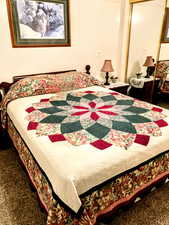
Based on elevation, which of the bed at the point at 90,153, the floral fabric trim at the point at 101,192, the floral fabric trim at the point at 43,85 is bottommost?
the floral fabric trim at the point at 101,192

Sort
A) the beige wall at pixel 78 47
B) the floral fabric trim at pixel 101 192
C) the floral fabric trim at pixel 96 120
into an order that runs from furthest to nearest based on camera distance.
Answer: the beige wall at pixel 78 47 < the floral fabric trim at pixel 96 120 < the floral fabric trim at pixel 101 192

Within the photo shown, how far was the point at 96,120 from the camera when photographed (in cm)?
164

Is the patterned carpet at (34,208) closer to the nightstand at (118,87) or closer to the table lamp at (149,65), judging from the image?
the nightstand at (118,87)

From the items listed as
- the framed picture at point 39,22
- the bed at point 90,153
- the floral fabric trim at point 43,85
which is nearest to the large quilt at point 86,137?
the bed at point 90,153

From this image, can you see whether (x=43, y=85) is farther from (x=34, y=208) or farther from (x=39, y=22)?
(x=34, y=208)

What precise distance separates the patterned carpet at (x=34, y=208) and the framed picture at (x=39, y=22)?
6.36 feet

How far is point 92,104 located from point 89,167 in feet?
3.65

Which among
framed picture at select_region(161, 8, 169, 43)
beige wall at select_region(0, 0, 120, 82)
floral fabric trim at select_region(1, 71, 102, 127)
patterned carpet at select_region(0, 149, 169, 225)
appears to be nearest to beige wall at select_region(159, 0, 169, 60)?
framed picture at select_region(161, 8, 169, 43)

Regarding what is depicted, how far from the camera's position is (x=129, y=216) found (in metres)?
1.46

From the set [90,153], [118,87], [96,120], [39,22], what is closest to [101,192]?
[90,153]

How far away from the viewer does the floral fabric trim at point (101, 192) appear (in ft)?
3.31

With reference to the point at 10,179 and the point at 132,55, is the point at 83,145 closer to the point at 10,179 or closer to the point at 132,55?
the point at 10,179

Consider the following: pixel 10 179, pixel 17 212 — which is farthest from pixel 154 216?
pixel 10 179

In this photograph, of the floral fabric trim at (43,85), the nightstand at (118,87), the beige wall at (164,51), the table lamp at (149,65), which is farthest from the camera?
the table lamp at (149,65)
